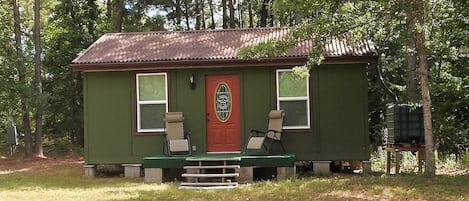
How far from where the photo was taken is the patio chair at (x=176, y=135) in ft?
35.7

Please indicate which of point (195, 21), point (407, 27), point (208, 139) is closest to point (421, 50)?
point (407, 27)

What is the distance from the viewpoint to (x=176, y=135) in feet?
36.3

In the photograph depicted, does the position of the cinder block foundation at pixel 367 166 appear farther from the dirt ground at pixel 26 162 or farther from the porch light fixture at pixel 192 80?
the dirt ground at pixel 26 162

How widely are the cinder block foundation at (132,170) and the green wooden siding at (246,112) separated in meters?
0.11

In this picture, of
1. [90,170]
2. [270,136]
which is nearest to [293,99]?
[270,136]

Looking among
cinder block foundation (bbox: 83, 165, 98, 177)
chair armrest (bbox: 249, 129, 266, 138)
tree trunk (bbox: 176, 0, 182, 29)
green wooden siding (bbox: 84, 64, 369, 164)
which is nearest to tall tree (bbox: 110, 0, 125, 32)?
tree trunk (bbox: 176, 0, 182, 29)

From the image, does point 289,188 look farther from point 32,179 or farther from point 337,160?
point 32,179

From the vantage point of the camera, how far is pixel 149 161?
10312 millimetres

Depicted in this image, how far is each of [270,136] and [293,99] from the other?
960mm

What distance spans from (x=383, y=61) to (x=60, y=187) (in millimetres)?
10857

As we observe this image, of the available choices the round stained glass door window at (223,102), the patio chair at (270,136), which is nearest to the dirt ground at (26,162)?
the round stained glass door window at (223,102)

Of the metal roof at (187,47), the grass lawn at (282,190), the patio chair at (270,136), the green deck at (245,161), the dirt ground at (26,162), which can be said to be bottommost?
the dirt ground at (26,162)

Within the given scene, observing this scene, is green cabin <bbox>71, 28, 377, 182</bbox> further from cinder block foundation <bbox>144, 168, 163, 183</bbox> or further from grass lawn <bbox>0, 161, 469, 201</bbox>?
grass lawn <bbox>0, 161, 469, 201</bbox>

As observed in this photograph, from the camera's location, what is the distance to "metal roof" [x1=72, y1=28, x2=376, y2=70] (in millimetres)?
11047
